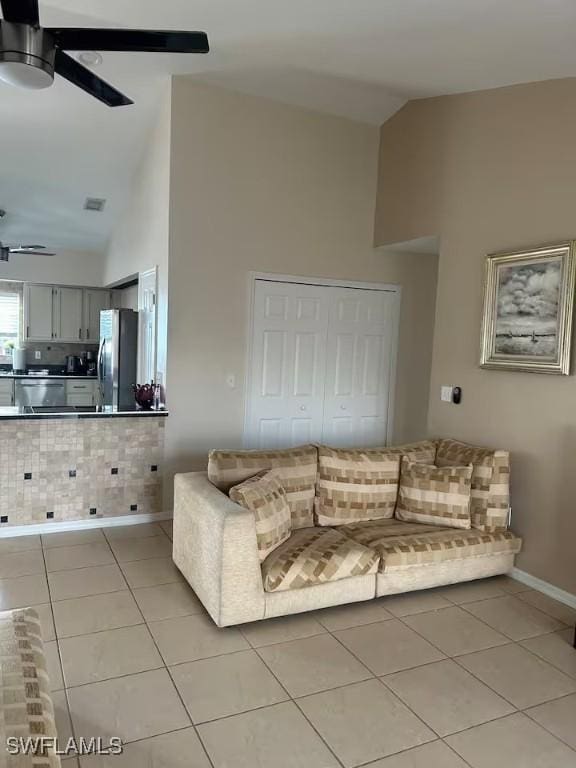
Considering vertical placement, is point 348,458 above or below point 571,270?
below

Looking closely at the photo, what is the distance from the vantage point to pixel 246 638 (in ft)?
8.91

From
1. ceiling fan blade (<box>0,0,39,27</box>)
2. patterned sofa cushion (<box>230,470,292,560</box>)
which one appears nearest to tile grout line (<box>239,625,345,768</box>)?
patterned sofa cushion (<box>230,470,292,560</box>)

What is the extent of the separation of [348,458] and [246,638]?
1272 mm

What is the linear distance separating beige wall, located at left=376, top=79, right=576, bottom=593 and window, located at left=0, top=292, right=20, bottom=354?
5.51 meters

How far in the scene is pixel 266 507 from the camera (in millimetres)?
2906

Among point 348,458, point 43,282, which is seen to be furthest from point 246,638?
point 43,282

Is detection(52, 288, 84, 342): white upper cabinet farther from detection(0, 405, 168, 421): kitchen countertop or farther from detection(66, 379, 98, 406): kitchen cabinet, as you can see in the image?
detection(0, 405, 168, 421): kitchen countertop

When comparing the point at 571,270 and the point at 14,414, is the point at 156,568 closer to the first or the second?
the point at 14,414

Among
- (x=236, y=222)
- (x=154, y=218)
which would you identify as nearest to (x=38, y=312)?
(x=154, y=218)

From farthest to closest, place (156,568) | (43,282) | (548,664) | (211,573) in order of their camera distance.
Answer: (43,282), (156,568), (211,573), (548,664)

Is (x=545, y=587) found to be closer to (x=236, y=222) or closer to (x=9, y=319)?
(x=236, y=222)

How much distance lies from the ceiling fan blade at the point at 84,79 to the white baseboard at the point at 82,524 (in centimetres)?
288

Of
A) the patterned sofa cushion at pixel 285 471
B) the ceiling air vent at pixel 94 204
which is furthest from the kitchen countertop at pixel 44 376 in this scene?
the patterned sofa cushion at pixel 285 471

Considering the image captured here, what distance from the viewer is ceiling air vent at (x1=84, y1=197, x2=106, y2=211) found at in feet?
19.4
